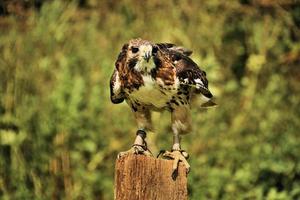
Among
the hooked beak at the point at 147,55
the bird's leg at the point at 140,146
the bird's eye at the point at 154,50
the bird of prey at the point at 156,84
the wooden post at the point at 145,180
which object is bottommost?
the wooden post at the point at 145,180

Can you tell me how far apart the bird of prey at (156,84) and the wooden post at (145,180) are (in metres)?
0.08

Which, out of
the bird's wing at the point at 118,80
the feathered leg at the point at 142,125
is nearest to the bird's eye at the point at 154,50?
the bird's wing at the point at 118,80

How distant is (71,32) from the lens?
21.8 ft

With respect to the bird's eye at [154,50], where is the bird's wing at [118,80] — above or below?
below

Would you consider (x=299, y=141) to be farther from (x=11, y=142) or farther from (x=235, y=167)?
(x=11, y=142)

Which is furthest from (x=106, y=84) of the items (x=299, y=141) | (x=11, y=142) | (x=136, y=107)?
(x=136, y=107)

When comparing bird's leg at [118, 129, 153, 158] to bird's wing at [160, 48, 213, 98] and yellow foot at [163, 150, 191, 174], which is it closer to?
yellow foot at [163, 150, 191, 174]

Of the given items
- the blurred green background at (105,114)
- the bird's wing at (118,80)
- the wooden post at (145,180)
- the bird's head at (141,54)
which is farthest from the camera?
the blurred green background at (105,114)

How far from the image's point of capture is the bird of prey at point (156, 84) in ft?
10.4

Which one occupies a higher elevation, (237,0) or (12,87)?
(237,0)

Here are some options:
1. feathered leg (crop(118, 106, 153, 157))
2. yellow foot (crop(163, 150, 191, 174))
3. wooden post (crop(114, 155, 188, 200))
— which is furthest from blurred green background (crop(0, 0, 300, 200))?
wooden post (crop(114, 155, 188, 200))

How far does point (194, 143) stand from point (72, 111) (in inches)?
38.1

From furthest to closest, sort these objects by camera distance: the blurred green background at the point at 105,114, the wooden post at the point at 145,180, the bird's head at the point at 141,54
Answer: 1. the blurred green background at the point at 105,114
2. the bird's head at the point at 141,54
3. the wooden post at the point at 145,180

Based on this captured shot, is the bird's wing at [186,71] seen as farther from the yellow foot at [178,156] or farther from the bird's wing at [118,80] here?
the yellow foot at [178,156]
